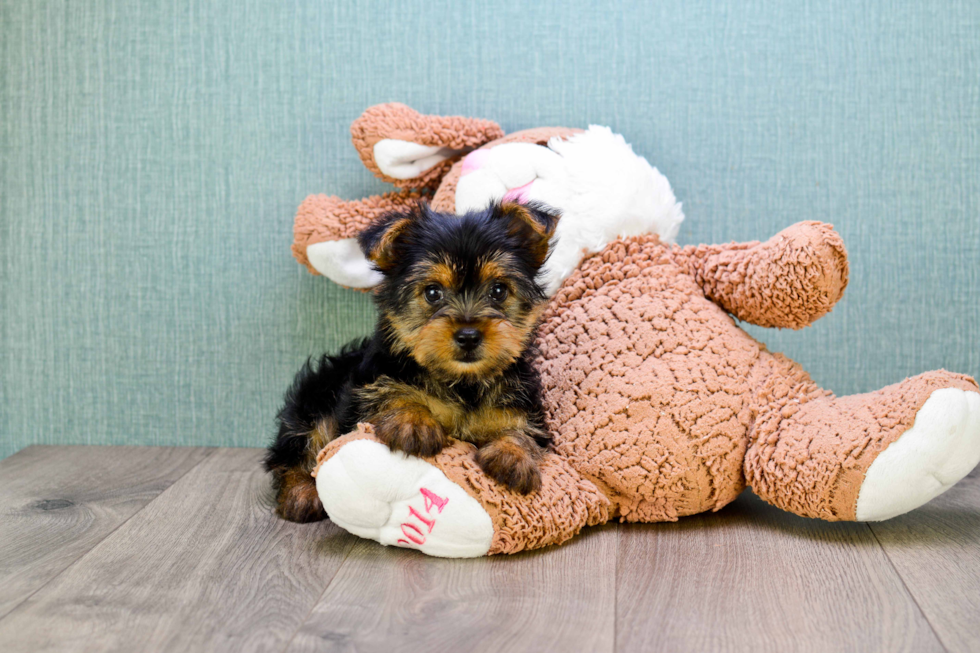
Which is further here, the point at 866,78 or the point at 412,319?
the point at 866,78

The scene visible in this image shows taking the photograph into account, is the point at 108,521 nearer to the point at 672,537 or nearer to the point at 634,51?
the point at 672,537

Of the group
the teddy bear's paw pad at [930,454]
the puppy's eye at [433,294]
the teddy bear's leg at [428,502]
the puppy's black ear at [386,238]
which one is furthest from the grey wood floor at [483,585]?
the puppy's black ear at [386,238]

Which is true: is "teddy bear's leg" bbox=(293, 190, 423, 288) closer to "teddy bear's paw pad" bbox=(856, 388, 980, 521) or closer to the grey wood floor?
the grey wood floor

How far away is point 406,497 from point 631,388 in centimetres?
70

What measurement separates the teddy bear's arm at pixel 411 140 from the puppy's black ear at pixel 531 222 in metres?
0.62

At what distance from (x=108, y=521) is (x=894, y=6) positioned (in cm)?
316

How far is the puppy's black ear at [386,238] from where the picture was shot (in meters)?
2.10

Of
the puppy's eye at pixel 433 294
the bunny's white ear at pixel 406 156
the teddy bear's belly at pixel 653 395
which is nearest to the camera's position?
the puppy's eye at pixel 433 294

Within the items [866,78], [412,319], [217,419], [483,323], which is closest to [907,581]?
[483,323]

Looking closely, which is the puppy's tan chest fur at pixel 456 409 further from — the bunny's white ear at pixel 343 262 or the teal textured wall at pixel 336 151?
the teal textured wall at pixel 336 151

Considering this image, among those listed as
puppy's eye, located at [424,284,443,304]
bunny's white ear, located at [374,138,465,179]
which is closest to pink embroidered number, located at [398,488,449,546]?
puppy's eye, located at [424,284,443,304]

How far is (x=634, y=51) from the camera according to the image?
296 cm

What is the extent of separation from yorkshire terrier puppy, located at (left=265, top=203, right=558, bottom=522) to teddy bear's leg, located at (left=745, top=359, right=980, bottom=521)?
0.65 meters

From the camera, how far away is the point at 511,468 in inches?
79.7
